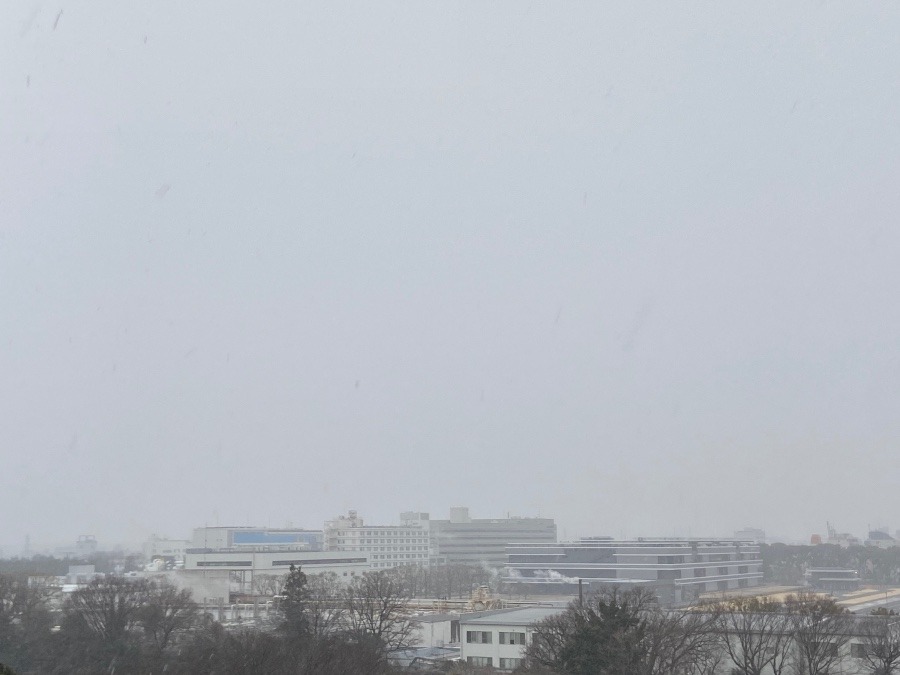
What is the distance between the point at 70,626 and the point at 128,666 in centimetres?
291

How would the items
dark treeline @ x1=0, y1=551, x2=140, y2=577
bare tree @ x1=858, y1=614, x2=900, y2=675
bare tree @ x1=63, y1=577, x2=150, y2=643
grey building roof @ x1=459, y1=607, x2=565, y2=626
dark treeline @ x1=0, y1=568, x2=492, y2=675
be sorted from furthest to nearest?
dark treeline @ x1=0, y1=551, x2=140, y2=577
grey building roof @ x1=459, y1=607, x2=565, y2=626
bare tree @ x1=63, y1=577, x2=150, y2=643
bare tree @ x1=858, y1=614, x2=900, y2=675
dark treeline @ x1=0, y1=568, x2=492, y2=675

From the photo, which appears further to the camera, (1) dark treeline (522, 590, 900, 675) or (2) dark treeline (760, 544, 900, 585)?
(2) dark treeline (760, 544, 900, 585)

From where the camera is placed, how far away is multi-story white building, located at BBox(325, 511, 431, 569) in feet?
265

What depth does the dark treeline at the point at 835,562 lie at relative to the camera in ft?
194

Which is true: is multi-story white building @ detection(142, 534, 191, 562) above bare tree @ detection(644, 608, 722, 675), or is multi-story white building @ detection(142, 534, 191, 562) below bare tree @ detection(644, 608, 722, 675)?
above

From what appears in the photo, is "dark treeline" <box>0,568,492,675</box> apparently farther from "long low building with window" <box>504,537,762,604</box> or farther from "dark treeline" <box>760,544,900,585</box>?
"dark treeline" <box>760,544,900,585</box>

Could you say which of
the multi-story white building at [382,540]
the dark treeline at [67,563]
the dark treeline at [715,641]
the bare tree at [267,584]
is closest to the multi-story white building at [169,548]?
the dark treeline at [67,563]

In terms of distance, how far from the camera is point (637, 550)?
57156 millimetres

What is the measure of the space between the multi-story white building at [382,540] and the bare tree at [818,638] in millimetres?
61958

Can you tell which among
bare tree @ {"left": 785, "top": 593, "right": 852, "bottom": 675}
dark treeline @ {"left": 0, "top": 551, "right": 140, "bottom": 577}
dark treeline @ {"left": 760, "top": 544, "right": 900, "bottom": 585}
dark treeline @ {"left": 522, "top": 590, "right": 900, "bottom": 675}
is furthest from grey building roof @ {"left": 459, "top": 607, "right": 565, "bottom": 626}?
dark treeline @ {"left": 0, "top": 551, "right": 140, "bottom": 577}

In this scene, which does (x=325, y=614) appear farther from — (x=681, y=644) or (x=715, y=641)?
(x=681, y=644)

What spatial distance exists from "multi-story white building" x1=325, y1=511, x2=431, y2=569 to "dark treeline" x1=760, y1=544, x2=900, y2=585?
29.1m

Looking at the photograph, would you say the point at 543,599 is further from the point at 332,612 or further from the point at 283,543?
the point at 332,612

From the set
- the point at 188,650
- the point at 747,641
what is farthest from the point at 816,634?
the point at 188,650
